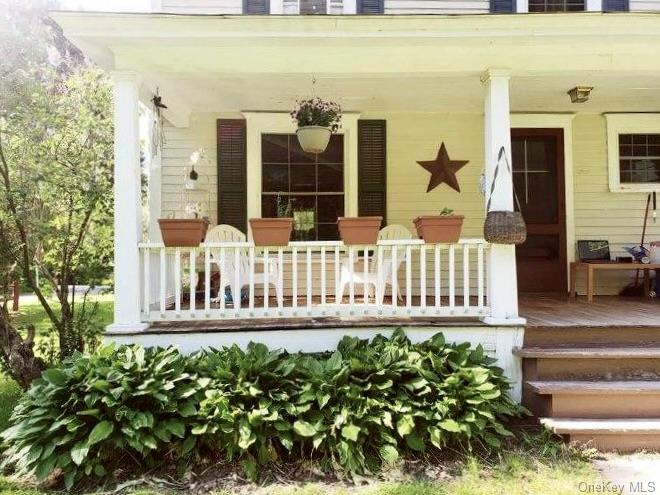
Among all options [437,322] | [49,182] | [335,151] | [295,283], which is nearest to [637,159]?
[335,151]

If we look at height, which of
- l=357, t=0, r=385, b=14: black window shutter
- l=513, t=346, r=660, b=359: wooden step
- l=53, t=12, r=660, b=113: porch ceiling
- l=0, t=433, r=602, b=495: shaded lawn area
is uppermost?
l=357, t=0, r=385, b=14: black window shutter

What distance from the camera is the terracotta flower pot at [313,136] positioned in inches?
178

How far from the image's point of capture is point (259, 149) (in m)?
5.61

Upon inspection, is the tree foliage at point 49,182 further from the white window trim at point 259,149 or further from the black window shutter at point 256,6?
the black window shutter at point 256,6

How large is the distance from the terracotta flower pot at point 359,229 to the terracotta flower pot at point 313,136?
1070 millimetres

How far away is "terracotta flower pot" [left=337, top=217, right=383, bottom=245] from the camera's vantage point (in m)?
3.82

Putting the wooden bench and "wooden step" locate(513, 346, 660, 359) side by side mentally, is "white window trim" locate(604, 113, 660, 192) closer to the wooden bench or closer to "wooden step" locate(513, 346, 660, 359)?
the wooden bench

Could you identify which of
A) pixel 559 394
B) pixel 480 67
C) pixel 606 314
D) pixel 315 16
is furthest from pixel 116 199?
pixel 606 314

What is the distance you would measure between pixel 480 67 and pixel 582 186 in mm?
2825

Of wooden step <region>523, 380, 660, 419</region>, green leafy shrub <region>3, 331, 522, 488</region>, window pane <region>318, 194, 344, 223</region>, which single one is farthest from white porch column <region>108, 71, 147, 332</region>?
wooden step <region>523, 380, 660, 419</region>

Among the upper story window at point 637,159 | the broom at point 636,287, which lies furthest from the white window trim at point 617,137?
the broom at point 636,287

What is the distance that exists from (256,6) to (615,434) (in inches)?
189

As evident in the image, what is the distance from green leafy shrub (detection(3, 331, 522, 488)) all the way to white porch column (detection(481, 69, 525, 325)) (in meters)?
0.67

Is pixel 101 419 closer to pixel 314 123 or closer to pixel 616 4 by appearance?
pixel 314 123
